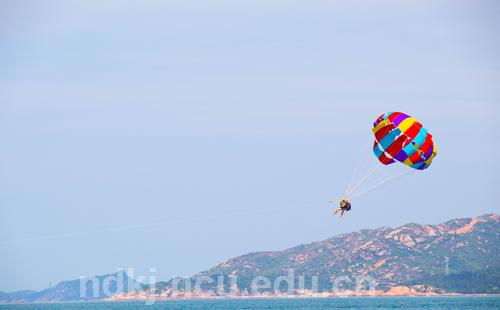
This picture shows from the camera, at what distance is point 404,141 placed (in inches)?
2815

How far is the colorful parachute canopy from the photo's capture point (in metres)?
71.4

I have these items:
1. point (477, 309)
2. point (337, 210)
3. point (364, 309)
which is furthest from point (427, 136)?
point (364, 309)

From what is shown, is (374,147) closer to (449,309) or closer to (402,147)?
(402,147)

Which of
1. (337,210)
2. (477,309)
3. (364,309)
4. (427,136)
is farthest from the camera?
(364,309)

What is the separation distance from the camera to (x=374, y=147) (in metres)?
74.3

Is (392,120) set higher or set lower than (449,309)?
higher

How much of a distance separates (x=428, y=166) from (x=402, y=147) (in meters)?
2.92

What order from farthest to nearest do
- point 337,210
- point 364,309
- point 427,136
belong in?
point 364,309
point 427,136
point 337,210

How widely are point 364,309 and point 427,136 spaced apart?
9506cm

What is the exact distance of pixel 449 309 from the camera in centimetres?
15538

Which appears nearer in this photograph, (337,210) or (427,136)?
(337,210)

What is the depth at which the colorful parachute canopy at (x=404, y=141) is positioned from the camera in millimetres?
71438

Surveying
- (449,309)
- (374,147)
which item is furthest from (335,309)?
(374,147)

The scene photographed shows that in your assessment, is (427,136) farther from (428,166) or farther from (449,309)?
(449,309)
